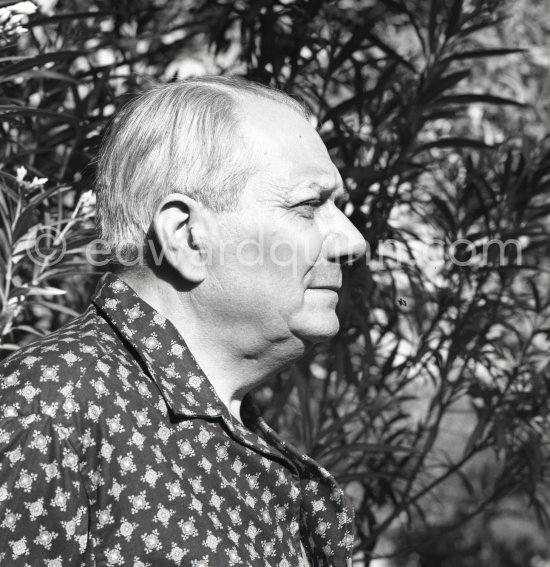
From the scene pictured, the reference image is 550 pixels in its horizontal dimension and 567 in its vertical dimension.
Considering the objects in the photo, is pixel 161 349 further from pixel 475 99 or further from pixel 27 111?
pixel 475 99

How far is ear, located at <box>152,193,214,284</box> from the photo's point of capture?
65.7 inches

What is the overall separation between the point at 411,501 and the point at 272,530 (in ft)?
6.39

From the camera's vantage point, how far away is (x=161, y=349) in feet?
5.33

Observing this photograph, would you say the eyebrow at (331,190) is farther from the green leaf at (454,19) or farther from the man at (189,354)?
the green leaf at (454,19)

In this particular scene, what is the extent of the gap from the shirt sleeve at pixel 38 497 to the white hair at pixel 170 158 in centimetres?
50

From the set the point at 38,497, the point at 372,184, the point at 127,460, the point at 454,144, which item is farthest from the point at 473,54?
the point at 38,497

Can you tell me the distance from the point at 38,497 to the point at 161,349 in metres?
0.39

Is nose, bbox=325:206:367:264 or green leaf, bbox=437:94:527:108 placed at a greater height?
green leaf, bbox=437:94:527:108

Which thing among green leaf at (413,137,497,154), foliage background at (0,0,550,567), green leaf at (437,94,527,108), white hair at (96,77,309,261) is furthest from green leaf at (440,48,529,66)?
white hair at (96,77,309,261)

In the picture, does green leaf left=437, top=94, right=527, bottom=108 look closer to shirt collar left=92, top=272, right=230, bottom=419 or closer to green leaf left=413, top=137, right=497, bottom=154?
green leaf left=413, top=137, right=497, bottom=154

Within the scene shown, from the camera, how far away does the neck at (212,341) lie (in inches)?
66.4

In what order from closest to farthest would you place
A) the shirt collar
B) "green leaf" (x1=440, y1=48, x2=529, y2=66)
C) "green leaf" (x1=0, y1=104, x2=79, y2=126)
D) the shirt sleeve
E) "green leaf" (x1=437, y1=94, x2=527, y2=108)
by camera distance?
the shirt sleeve → the shirt collar → "green leaf" (x1=0, y1=104, x2=79, y2=126) → "green leaf" (x1=437, y1=94, x2=527, y2=108) → "green leaf" (x1=440, y1=48, x2=529, y2=66)

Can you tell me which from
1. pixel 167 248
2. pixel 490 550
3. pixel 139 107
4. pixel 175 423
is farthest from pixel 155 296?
pixel 490 550

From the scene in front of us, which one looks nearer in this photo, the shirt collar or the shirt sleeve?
the shirt sleeve
